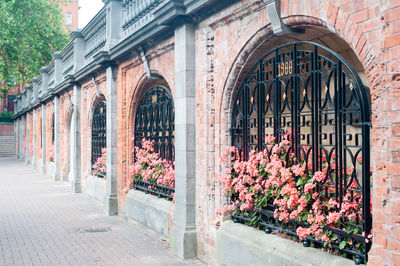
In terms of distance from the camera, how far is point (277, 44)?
6184mm

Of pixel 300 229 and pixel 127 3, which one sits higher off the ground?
pixel 127 3

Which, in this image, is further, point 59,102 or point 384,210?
point 59,102

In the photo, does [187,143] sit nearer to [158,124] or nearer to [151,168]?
[158,124]

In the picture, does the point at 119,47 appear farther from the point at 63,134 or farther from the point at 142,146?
the point at 63,134

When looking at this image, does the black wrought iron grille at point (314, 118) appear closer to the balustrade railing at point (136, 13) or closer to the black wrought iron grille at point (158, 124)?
the black wrought iron grille at point (158, 124)

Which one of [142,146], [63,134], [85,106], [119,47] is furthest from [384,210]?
[63,134]

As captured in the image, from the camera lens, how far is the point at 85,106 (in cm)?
1487

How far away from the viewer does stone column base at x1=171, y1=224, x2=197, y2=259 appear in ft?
22.2

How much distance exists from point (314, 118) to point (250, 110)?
4.13ft

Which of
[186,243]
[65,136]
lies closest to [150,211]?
[186,243]

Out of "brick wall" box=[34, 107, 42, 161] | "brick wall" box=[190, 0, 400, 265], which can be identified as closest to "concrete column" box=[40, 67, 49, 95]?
"brick wall" box=[34, 107, 42, 161]

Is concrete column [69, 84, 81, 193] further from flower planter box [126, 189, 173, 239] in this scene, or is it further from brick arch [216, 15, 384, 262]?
brick arch [216, 15, 384, 262]

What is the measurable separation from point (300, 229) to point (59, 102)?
54.4ft

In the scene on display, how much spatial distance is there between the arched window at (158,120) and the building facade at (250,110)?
0.09 ft
